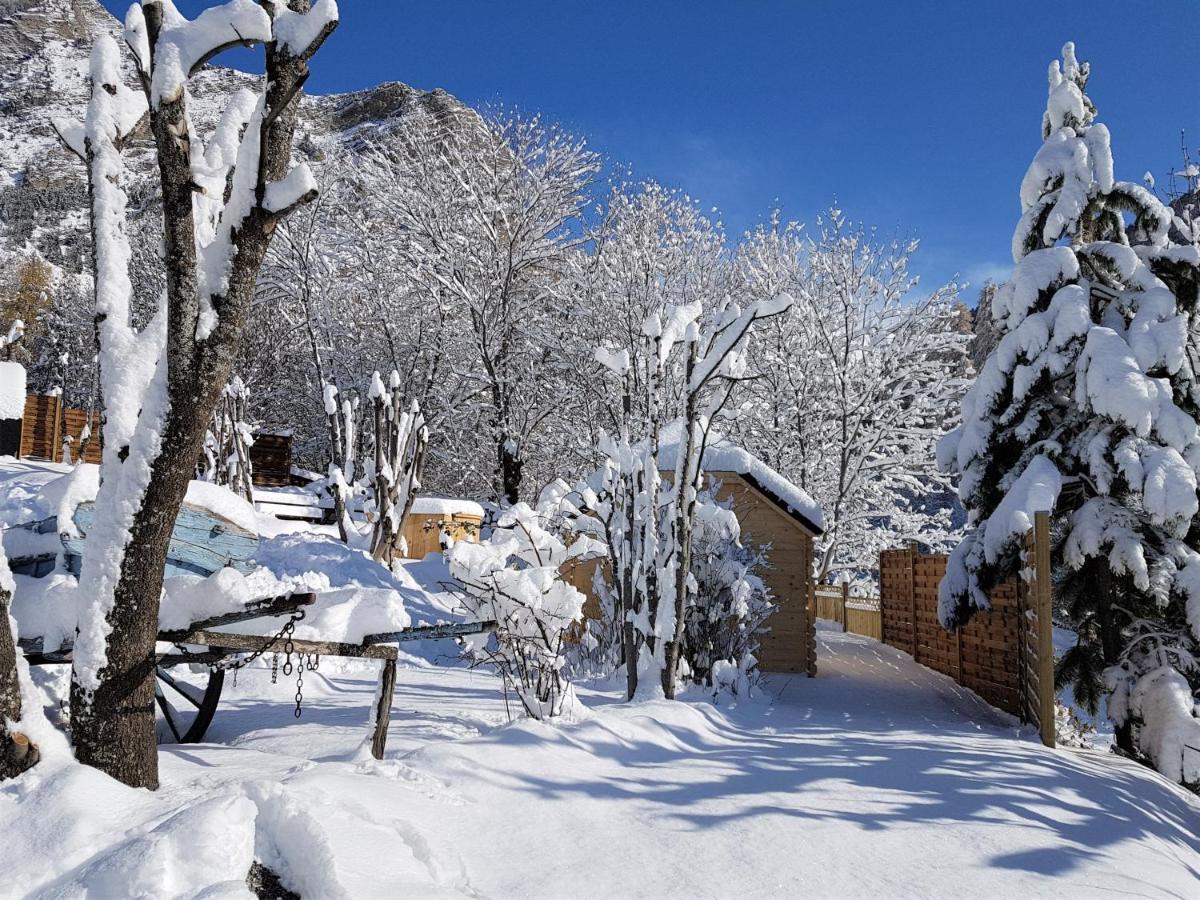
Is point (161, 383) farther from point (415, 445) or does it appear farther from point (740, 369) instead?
point (415, 445)

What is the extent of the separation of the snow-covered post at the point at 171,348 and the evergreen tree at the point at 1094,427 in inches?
279

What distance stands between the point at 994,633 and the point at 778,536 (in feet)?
12.9

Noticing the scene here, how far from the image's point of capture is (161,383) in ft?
11.9

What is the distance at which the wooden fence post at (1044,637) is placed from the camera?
22.9 feet

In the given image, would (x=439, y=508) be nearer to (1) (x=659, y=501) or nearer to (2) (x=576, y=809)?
(1) (x=659, y=501)

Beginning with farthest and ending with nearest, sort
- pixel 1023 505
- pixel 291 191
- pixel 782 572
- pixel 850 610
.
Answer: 1. pixel 850 610
2. pixel 782 572
3. pixel 1023 505
4. pixel 291 191

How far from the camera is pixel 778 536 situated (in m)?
13.1

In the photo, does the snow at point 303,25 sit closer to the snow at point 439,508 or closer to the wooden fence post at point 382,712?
the wooden fence post at point 382,712

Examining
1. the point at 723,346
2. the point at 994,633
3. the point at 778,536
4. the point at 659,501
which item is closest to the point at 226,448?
the point at 778,536

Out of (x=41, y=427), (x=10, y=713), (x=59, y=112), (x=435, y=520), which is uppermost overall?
(x=59, y=112)

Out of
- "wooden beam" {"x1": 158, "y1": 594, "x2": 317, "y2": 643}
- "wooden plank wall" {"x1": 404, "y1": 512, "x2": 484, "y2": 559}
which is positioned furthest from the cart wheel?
"wooden plank wall" {"x1": 404, "y1": 512, "x2": 484, "y2": 559}

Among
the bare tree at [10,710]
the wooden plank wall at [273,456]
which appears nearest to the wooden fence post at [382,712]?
the bare tree at [10,710]

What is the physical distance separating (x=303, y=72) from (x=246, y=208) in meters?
0.63

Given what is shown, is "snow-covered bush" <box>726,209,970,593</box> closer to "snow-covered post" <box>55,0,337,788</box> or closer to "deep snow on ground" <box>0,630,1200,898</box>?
"deep snow on ground" <box>0,630,1200,898</box>
